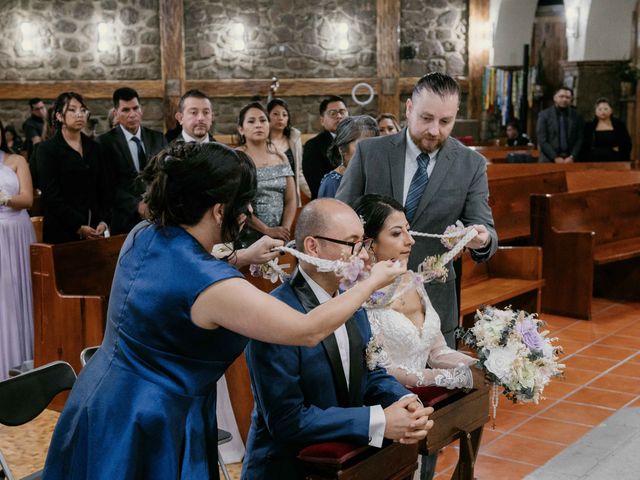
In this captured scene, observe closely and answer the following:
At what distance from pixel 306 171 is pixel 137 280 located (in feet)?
14.5

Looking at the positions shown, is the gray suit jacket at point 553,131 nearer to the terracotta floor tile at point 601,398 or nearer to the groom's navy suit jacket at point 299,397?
the terracotta floor tile at point 601,398

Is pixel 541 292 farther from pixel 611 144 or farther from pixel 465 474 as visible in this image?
pixel 465 474

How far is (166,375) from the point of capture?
2.00 m

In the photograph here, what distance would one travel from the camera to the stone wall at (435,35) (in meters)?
13.7

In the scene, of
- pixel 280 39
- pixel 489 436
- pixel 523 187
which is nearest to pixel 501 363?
pixel 489 436

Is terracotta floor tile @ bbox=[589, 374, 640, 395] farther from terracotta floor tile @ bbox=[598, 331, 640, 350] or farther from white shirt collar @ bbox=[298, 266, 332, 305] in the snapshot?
white shirt collar @ bbox=[298, 266, 332, 305]

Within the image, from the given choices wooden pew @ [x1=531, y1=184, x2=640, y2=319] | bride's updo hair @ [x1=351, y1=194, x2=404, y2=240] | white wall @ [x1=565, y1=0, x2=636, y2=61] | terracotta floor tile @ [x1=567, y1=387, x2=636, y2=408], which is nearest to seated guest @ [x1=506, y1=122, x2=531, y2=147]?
white wall @ [x1=565, y1=0, x2=636, y2=61]

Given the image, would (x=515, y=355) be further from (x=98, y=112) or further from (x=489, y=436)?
(x=98, y=112)

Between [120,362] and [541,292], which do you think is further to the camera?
[541,292]

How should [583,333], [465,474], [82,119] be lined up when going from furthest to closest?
[583,333]
[82,119]
[465,474]

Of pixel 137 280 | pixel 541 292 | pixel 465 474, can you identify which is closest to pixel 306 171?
pixel 541 292

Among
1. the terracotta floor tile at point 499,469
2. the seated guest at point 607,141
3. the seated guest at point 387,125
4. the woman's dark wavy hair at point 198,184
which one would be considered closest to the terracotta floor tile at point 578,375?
the terracotta floor tile at point 499,469

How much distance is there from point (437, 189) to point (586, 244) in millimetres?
3826

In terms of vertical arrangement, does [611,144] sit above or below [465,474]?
above
